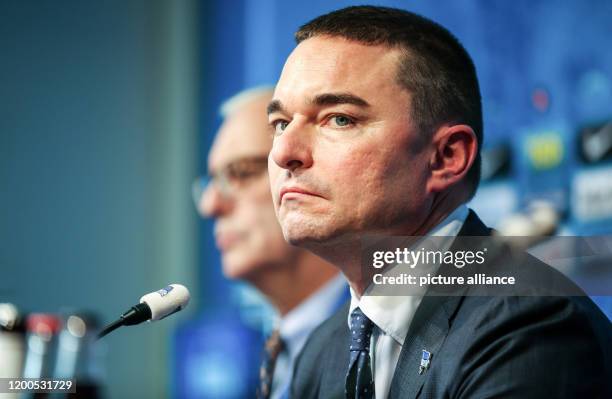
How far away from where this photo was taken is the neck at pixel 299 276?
109 inches

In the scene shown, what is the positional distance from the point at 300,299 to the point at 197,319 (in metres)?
1.45

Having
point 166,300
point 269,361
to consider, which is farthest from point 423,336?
point 269,361

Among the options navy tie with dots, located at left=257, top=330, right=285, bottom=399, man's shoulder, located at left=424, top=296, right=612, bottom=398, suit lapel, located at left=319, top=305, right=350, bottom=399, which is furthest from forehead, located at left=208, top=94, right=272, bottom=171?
man's shoulder, located at left=424, top=296, right=612, bottom=398

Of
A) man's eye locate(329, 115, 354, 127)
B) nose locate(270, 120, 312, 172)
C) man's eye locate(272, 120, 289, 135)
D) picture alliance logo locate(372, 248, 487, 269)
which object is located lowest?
picture alliance logo locate(372, 248, 487, 269)

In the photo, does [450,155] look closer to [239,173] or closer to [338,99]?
[338,99]

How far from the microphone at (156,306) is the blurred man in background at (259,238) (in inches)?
44.6

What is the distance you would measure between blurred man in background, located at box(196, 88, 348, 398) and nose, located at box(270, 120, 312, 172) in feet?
3.87

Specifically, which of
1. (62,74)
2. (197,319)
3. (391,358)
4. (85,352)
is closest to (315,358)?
(391,358)

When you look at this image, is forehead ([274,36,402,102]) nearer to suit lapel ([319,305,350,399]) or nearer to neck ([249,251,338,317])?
suit lapel ([319,305,350,399])

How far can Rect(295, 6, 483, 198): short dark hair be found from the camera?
5.21ft

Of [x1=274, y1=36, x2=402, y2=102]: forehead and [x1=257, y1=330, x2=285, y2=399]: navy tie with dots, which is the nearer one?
[x1=274, y1=36, x2=402, y2=102]: forehead

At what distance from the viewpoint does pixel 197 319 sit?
412 centimetres

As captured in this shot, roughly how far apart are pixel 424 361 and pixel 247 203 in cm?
148

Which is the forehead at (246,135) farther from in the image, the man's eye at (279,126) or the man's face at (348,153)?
the man's face at (348,153)
